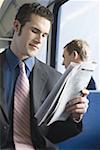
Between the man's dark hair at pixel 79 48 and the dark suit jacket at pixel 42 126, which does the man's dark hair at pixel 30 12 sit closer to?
the dark suit jacket at pixel 42 126

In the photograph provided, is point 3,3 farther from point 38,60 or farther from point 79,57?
point 79,57

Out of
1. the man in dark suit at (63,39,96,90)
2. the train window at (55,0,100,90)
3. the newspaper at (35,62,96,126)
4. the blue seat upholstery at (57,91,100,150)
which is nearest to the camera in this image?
the newspaper at (35,62,96,126)

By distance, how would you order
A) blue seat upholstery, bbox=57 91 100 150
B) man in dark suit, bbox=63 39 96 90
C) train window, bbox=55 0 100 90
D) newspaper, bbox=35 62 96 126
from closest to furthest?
1. newspaper, bbox=35 62 96 126
2. man in dark suit, bbox=63 39 96 90
3. blue seat upholstery, bbox=57 91 100 150
4. train window, bbox=55 0 100 90

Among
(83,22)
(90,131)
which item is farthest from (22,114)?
(83,22)

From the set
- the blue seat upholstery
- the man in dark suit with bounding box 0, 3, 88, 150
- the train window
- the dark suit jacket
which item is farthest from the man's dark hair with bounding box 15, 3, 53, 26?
the train window

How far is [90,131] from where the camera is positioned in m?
1.21

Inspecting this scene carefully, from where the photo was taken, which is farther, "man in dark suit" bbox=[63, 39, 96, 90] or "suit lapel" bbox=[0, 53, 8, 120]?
"man in dark suit" bbox=[63, 39, 96, 90]

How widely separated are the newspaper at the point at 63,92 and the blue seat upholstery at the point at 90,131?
399 mm

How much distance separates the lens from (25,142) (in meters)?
0.81

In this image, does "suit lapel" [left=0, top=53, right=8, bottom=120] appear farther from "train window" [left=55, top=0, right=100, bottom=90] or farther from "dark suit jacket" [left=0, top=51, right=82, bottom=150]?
"train window" [left=55, top=0, right=100, bottom=90]

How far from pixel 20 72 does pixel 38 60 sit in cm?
8

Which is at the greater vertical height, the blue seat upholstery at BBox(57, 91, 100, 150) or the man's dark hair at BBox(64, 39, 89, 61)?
the man's dark hair at BBox(64, 39, 89, 61)

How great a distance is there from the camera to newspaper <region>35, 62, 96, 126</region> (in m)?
0.74

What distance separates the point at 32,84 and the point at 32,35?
15 centimetres
